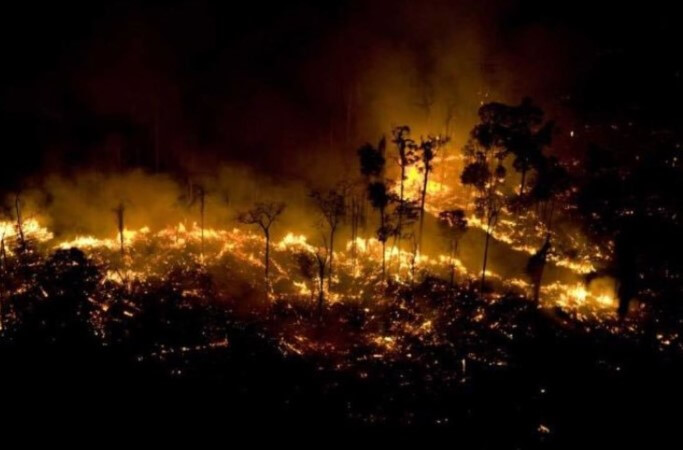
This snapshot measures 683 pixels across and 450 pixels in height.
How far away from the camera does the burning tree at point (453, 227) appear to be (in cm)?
2883

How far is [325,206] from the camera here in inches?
1265

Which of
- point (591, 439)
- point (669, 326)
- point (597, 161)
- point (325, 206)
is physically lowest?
point (591, 439)

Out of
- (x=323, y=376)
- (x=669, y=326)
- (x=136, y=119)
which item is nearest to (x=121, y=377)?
(x=323, y=376)

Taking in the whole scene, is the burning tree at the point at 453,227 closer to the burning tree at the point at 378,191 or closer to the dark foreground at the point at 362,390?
the burning tree at the point at 378,191

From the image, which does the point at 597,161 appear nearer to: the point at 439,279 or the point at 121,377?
the point at 439,279

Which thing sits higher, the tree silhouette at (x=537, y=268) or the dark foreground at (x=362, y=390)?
the tree silhouette at (x=537, y=268)

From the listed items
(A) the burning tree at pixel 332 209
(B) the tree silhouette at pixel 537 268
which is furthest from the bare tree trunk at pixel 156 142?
(B) the tree silhouette at pixel 537 268

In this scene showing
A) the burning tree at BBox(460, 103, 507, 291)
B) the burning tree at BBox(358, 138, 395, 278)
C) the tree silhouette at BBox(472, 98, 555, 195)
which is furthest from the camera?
the burning tree at BBox(460, 103, 507, 291)

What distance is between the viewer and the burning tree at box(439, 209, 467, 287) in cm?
2883

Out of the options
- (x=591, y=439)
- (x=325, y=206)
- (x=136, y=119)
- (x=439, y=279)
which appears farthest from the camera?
(x=136, y=119)

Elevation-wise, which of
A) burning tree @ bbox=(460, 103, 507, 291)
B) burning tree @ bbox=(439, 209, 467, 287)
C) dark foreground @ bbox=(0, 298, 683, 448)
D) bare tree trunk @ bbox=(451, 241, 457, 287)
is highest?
burning tree @ bbox=(460, 103, 507, 291)

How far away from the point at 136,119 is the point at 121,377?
27149 millimetres

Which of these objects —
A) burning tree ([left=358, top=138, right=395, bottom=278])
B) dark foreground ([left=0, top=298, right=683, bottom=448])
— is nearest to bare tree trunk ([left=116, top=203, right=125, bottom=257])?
dark foreground ([left=0, top=298, right=683, bottom=448])

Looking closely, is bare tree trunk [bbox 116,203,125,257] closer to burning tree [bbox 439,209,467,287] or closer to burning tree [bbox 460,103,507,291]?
burning tree [bbox 439,209,467,287]
